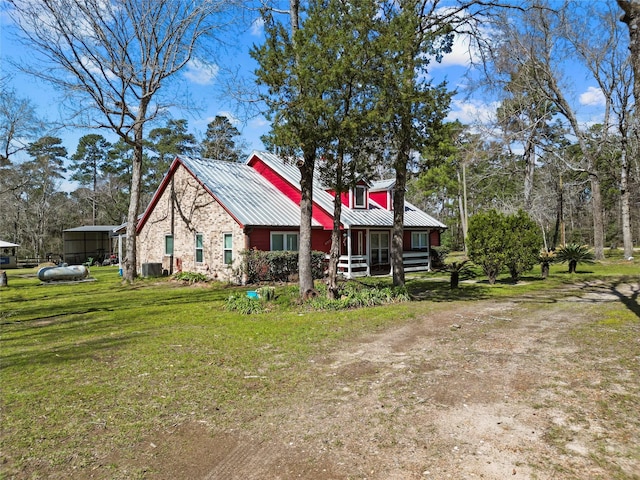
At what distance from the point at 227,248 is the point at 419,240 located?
39.0 feet

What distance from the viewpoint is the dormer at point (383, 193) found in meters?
22.9

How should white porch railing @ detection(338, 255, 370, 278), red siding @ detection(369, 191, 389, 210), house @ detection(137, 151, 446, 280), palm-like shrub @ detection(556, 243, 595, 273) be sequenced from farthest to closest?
red siding @ detection(369, 191, 389, 210), white porch railing @ detection(338, 255, 370, 278), palm-like shrub @ detection(556, 243, 595, 273), house @ detection(137, 151, 446, 280)

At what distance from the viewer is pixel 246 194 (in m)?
19.9

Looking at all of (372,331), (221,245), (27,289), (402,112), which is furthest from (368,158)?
(27,289)

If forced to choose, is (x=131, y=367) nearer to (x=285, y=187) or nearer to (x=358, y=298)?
(x=358, y=298)

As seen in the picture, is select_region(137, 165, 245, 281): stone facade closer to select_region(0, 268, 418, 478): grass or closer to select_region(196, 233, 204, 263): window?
select_region(196, 233, 204, 263): window

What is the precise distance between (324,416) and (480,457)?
1.48 m

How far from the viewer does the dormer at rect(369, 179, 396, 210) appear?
22.9m

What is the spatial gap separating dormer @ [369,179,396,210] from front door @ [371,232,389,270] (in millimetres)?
2206

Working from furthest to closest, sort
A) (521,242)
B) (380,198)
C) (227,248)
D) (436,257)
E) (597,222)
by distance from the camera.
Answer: (597,222)
(436,257)
(380,198)
(227,248)
(521,242)

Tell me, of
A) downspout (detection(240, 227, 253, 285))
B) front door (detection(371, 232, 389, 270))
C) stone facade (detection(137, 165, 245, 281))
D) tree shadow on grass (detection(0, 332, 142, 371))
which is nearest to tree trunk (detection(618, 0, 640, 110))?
tree shadow on grass (detection(0, 332, 142, 371))

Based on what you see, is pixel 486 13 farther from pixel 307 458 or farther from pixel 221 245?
pixel 307 458

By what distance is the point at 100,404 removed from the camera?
4328 mm

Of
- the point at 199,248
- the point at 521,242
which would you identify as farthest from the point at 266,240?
the point at 521,242
